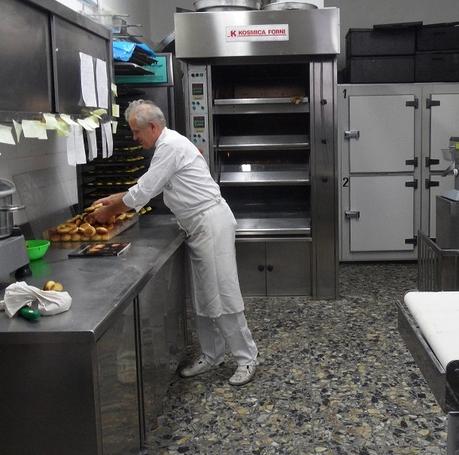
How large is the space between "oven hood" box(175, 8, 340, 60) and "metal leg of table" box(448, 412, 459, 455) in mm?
3573

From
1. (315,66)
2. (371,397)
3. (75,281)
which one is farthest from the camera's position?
(315,66)

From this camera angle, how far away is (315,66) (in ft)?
15.1

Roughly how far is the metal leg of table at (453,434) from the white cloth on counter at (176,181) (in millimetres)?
2041

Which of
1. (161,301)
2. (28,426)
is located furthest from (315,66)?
(28,426)

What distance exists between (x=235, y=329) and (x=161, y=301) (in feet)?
1.99

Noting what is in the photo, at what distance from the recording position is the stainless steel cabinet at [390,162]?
5668mm

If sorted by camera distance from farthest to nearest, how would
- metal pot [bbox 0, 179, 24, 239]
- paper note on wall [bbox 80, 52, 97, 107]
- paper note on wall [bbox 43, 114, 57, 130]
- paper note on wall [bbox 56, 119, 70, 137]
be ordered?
1. paper note on wall [bbox 80, 52, 97, 107]
2. paper note on wall [bbox 56, 119, 70, 137]
3. paper note on wall [bbox 43, 114, 57, 130]
4. metal pot [bbox 0, 179, 24, 239]

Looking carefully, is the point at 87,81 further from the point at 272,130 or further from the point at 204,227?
the point at 272,130

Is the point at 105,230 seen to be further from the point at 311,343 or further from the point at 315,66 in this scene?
the point at 315,66

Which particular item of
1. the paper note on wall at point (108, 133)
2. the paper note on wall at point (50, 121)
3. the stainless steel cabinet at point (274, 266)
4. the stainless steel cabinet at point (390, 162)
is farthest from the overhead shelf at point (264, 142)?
the paper note on wall at point (50, 121)

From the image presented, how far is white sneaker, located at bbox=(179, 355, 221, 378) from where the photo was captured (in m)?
3.42

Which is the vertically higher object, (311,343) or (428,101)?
(428,101)

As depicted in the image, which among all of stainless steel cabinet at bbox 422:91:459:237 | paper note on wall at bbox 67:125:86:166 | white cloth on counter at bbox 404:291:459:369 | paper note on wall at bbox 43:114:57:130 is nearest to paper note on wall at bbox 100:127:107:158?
paper note on wall at bbox 67:125:86:166

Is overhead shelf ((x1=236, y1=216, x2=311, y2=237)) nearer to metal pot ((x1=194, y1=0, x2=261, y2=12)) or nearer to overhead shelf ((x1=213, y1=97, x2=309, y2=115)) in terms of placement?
overhead shelf ((x1=213, y1=97, x2=309, y2=115))
